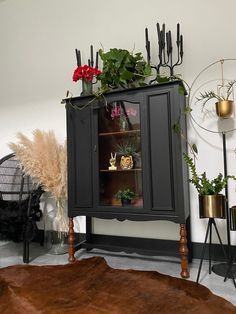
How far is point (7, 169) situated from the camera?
2721 mm

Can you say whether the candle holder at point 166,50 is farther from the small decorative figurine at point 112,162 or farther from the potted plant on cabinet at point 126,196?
the potted plant on cabinet at point 126,196

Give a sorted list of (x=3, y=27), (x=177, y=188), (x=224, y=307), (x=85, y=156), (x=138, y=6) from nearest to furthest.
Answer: (x=224, y=307) < (x=177, y=188) < (x=85, y=156) < (x=138, y=6) < (x=3, y=27)

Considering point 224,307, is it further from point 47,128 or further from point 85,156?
point 47,128

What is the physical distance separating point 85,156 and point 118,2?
1.61 metres

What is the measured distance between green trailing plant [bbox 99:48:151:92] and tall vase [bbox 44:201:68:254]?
49.0 inches

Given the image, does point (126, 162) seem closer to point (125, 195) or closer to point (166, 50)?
point (125, 195)

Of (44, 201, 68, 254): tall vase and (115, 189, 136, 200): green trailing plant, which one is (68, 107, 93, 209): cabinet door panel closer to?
(115, 189, 136, 200): green trailing plant

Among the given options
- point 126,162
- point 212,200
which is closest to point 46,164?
point 126,162

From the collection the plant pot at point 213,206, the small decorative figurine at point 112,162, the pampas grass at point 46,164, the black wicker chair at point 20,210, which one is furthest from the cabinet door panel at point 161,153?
the black wicker chair at point 20,210

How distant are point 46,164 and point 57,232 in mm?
685

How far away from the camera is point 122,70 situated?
2197 mm

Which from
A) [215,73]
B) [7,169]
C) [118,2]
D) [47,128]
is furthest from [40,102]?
[215,73]

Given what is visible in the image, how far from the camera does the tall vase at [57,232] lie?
8.38 ft

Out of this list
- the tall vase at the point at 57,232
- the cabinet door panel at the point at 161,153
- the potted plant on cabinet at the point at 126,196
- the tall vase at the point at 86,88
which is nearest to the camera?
the cabinet door panel at the point at 161,153
